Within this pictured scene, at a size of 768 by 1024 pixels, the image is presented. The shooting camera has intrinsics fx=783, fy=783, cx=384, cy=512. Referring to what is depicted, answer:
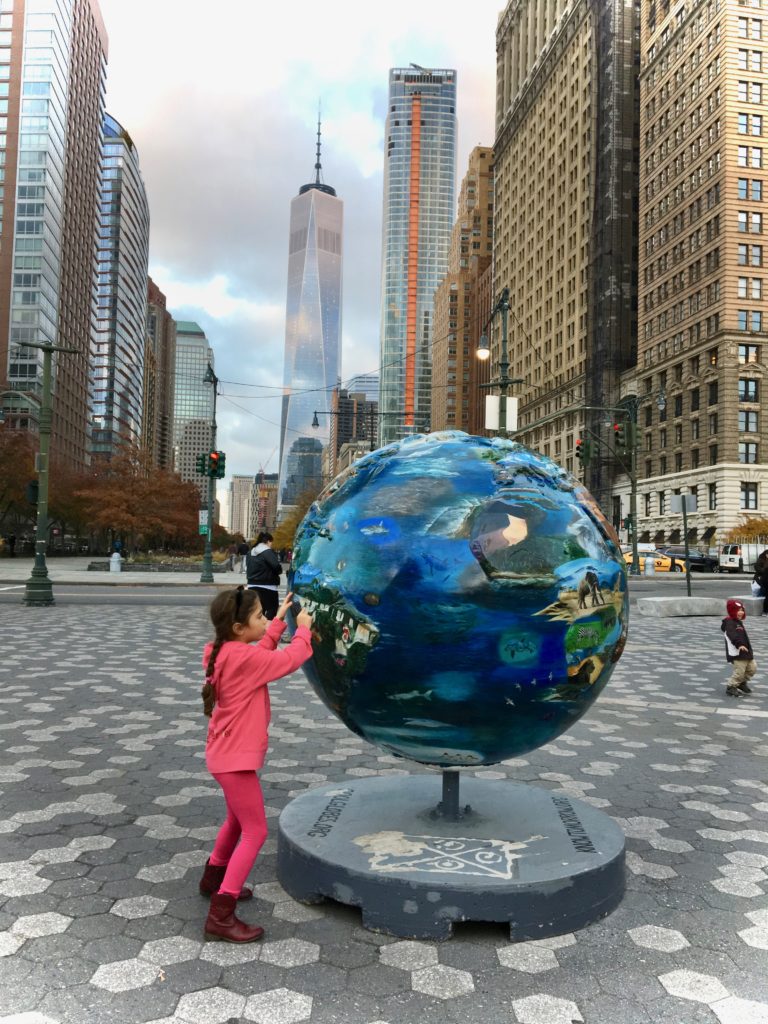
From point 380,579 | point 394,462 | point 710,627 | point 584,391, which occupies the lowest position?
point 710,627

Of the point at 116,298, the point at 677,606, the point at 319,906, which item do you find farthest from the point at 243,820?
the point at 116,298

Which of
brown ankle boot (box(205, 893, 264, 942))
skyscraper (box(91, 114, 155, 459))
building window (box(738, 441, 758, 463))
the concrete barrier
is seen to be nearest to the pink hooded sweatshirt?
brown ankle boot (box(205, 893, 264, 942))

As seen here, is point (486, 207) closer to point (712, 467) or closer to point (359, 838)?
point (712, 467)

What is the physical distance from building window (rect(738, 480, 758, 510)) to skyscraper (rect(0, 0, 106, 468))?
2873 inches

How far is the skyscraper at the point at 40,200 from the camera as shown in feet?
319

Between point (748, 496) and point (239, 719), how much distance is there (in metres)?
63.4

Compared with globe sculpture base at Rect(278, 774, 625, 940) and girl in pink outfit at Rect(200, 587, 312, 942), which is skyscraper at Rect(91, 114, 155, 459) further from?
girl in pink outfit at Rect(200, 587, 312, 942)

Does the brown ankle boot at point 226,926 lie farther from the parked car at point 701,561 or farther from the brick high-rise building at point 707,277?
the brick high-rise building at point 707,277

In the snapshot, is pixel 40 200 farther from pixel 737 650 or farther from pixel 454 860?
pixel 454 860

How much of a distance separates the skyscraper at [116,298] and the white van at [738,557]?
11518 cm

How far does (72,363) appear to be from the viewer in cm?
11175

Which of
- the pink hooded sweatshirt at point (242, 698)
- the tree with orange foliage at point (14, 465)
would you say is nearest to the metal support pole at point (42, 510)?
the pink hooded sweatshirt at point (242, 698)

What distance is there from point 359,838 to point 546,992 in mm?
1206

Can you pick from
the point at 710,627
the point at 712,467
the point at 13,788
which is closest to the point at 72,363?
the point at 712,467
